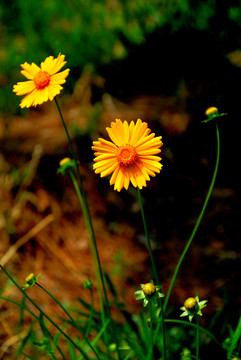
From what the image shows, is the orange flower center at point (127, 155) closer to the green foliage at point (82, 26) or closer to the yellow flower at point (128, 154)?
the yellow flower at point (128, 154)

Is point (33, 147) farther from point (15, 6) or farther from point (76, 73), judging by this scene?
point (15, 6)

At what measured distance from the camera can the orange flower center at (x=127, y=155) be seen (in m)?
1.05

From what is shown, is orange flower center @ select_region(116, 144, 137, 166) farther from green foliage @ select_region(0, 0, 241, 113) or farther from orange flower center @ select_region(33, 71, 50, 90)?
green foliage @ select_region(0, 0, 241, 113)

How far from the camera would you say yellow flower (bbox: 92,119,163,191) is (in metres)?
1.05

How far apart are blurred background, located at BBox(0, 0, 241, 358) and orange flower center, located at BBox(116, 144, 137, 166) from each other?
3.14 ft

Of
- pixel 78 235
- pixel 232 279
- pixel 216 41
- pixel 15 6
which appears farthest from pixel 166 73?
pixel 15 6

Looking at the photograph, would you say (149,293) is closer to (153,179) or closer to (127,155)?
(127,155)

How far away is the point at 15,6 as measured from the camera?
374cm

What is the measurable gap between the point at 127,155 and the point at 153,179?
1254 millimetres

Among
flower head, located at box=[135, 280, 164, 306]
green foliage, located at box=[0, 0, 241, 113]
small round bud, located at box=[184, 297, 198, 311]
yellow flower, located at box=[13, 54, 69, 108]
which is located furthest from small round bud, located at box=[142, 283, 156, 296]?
green foliage, located at box=[0, 0, 241, 113]

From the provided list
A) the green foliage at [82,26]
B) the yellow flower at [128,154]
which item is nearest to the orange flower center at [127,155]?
the yellow flower at [128,154]

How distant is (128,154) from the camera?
106cm

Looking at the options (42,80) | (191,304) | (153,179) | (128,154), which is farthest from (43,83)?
(153,179)

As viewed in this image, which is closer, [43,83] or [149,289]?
[149,289]
